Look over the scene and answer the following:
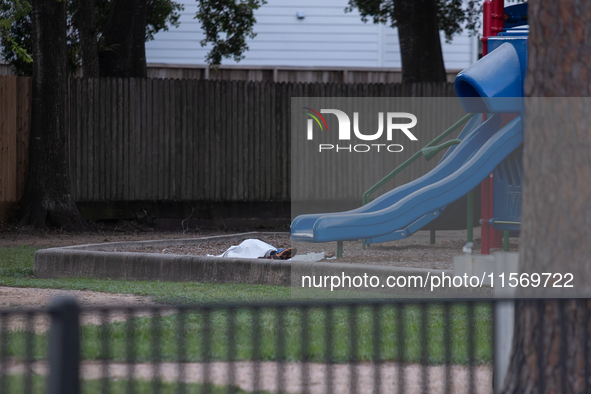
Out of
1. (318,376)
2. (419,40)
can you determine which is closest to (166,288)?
(318,376)

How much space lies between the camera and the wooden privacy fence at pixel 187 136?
49.9 ft

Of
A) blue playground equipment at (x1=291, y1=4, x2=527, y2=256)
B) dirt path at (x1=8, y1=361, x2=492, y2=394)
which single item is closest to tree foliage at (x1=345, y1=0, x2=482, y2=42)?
blue playground equipment at (x1=291, y1=4, x2=527, y2=256)

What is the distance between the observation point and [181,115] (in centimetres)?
1577

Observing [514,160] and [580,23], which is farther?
[514,160]

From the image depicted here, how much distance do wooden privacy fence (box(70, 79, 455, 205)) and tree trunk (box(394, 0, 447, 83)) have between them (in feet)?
1.75

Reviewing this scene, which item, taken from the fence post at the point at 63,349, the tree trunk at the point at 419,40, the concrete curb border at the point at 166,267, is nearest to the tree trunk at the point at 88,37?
the tree trunk at the point at 419,40

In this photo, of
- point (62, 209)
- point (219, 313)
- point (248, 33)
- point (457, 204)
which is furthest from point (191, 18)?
point (219, 313)

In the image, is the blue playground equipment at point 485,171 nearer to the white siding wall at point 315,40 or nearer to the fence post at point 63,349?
the fence post at point 63,349

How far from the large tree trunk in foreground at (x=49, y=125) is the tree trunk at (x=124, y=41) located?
191 cm

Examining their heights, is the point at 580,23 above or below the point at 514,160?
above

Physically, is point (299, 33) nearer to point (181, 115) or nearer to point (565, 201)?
point (181, 115)

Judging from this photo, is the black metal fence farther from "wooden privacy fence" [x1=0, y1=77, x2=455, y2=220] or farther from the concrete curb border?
"wooden privacy fence" [x1=0, y1=77, x2=455, y2=220]

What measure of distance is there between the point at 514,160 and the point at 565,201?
21.1ft

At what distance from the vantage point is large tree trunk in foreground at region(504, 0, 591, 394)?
3473 millimetres
